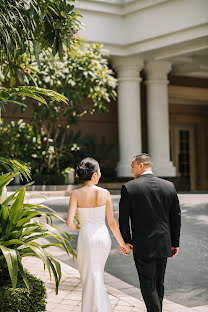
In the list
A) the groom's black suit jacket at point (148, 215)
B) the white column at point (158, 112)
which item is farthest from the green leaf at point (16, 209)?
the white column at point (158, 112)

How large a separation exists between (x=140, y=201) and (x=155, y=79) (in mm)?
12523

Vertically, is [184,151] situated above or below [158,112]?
below

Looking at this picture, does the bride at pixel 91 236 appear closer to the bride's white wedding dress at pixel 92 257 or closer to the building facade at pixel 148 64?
the bride's white wedding dress at pixel 92 257

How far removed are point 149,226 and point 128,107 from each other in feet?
38.7

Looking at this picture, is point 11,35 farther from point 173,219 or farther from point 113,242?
point 113,242

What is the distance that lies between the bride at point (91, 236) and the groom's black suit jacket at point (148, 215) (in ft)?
0.51

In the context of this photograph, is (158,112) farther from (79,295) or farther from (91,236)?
(91,236)

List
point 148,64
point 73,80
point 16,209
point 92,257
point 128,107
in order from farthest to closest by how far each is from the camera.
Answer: point 148,64 → point 128,107 → point 73,80 → point 16,209 → point 92,257

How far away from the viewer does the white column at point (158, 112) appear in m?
15.8

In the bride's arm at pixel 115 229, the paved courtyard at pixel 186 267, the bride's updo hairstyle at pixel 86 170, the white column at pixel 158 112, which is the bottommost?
the paved courtyard at pixel 186 267

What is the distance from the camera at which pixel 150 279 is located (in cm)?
375

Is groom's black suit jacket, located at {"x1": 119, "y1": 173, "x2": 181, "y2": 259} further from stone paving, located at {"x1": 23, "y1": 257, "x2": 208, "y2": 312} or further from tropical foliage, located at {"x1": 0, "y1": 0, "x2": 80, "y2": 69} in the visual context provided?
tropical foliage, located at {"x1": 0, "y1": 0, "x2": 80, "y2": 69}

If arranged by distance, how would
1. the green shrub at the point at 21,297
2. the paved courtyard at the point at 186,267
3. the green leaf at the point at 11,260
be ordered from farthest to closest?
the paved courtyard at the point at 186,267 < the green shrub at the point at 21,297 < the green leaf at the point at 11,260

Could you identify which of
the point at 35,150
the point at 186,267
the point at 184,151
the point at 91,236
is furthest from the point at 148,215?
the point at 184,151
